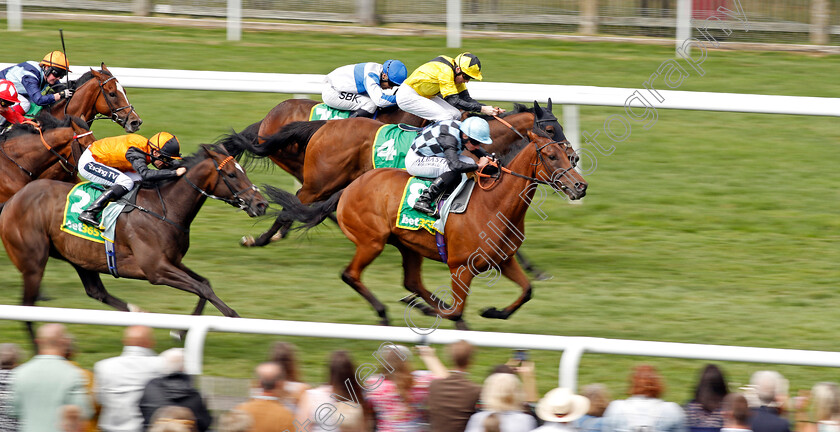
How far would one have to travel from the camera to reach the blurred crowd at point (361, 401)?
13.0 ft

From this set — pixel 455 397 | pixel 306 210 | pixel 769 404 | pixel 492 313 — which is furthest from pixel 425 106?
pixel 769 404

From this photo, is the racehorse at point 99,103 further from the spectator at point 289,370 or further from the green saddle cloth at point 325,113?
the spectator at point 289,370

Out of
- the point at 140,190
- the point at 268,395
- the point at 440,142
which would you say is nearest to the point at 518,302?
the point at 440,142

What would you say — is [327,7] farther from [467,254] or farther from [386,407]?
[386,407]

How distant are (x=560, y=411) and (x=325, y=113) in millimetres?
5203

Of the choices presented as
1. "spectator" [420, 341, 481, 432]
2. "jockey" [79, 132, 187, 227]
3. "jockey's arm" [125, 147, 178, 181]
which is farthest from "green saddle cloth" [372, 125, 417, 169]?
"spectator" [420, 341, 481, 432]

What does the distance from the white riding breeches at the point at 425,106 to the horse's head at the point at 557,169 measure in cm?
186

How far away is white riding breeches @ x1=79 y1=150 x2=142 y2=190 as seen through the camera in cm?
652

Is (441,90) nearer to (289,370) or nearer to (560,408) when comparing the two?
(289,370)

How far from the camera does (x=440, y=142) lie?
657cm

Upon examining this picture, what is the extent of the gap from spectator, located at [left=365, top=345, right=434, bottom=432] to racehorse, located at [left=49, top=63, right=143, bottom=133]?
16.6 feet

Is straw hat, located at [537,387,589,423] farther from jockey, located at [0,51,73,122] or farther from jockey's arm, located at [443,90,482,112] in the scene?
jockey, located at [0,51,73,122]

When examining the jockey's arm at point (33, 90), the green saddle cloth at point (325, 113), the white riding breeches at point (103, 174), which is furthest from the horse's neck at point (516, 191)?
the jockey's arm at point (33, 90)

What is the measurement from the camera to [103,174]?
6.54 metres
